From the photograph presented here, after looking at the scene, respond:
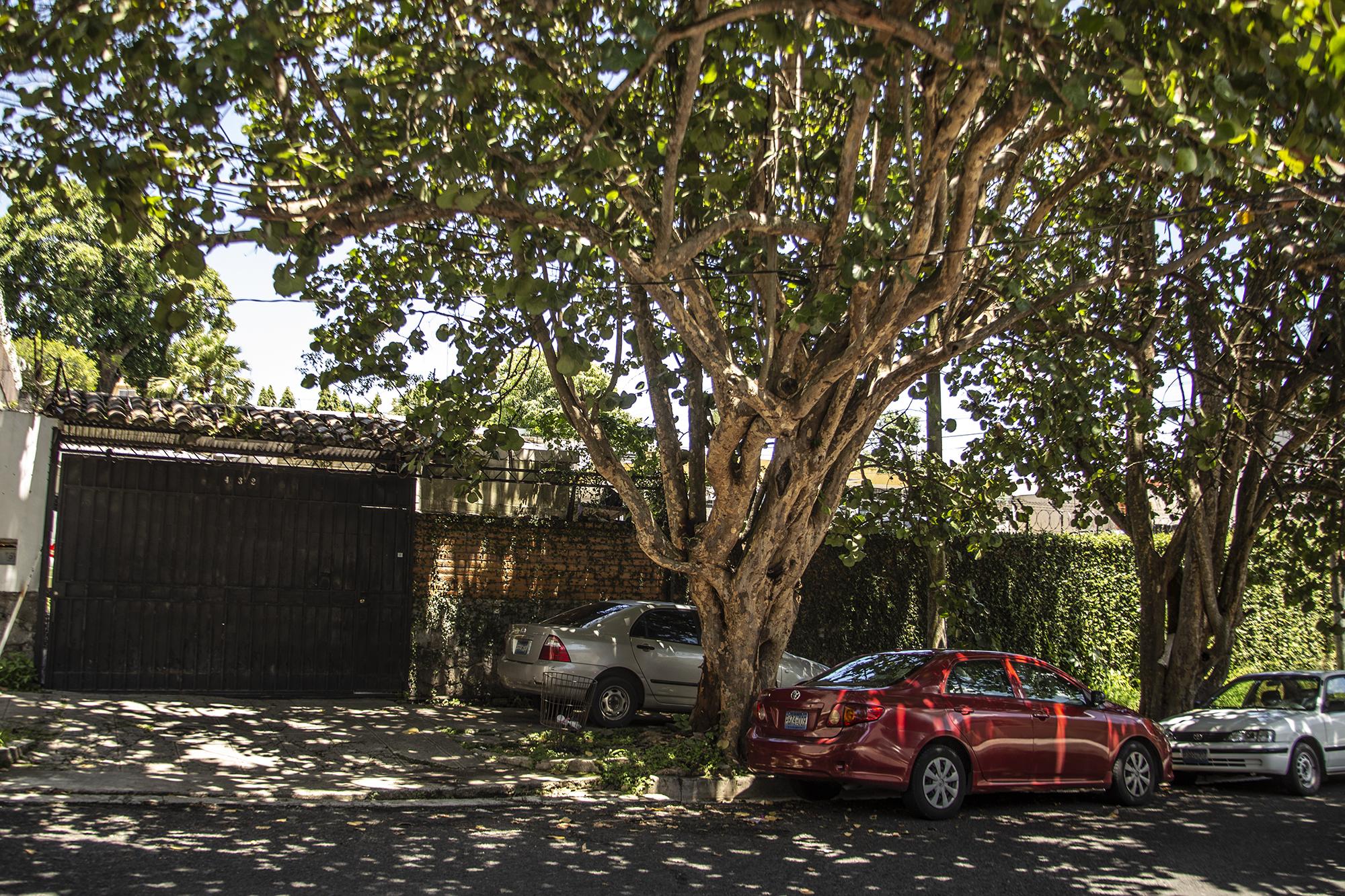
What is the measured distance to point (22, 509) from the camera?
467 inches

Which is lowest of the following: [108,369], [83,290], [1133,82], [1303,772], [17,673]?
[1303,772]

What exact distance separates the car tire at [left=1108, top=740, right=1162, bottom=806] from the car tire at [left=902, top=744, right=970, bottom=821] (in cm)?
186

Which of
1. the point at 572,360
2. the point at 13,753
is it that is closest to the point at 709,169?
the point at 572,360

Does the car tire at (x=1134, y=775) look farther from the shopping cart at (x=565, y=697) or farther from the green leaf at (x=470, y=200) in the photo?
the green leaf at (x=470, y=200)

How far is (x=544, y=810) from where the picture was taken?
28.0 feet

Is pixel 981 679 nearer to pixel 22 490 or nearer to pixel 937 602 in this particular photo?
pixel 937 602

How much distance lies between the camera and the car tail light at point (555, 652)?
11.9 metres

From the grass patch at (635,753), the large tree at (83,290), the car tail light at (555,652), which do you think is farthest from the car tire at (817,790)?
the large tree at (83,290)

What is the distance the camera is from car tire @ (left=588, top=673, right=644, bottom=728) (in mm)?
12086

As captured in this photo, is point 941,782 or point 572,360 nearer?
point 572,360

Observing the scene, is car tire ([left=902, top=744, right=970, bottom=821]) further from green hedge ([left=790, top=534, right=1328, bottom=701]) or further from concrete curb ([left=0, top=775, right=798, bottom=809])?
green hedge ([left=790, top=534, right=1328, bottom=701])

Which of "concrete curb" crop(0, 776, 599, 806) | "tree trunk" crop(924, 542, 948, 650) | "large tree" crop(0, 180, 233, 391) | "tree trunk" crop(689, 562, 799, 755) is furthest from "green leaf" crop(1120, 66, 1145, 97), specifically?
A: "large tree" crop(0, 180, 233, 391)

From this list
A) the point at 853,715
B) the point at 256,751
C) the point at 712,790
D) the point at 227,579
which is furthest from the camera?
the point at 227,579

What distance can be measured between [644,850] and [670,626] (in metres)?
5.45
